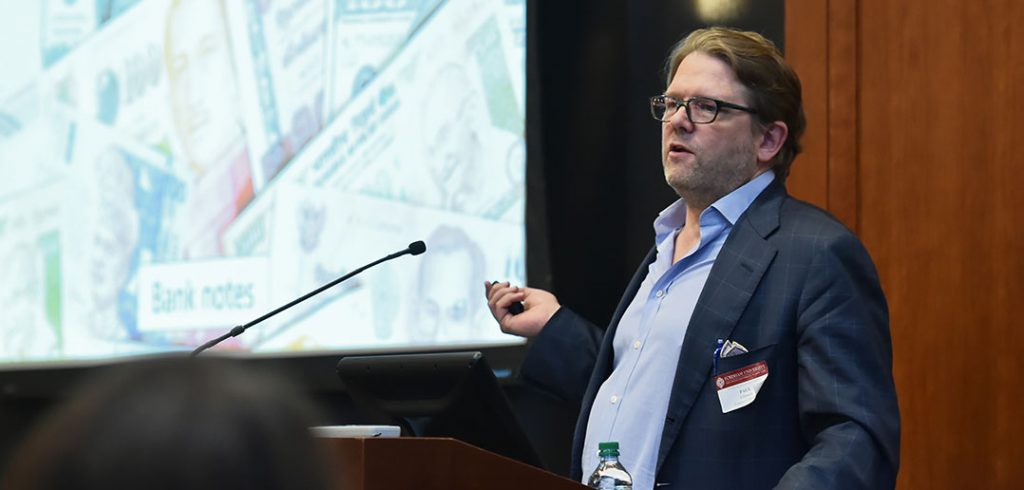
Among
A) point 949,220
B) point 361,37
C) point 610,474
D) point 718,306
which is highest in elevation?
point 361,37

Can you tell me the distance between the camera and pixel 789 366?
2.15 metres

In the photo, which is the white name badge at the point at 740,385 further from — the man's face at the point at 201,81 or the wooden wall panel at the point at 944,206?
the man's face at the point at 201,81

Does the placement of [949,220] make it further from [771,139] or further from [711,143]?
[711,143]

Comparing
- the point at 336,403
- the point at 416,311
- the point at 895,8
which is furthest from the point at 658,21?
the point at 336,403

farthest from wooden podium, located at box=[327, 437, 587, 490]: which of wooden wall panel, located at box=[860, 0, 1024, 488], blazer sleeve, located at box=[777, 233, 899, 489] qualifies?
wooden wall panel, located at box=[860, 0, 1024, 488]

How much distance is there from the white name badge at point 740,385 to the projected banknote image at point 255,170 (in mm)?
1499

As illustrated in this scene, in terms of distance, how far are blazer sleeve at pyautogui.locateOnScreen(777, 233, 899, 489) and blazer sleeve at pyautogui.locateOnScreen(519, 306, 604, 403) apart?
20.5 inches

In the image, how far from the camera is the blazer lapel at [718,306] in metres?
2.17

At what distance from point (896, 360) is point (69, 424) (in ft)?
8.69

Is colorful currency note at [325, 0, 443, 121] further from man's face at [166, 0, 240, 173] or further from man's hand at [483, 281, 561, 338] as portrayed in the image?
man's hand at [483, 281, 561, 338]

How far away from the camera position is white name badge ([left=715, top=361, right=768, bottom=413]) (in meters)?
2.12

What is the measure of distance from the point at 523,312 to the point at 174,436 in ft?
6.58

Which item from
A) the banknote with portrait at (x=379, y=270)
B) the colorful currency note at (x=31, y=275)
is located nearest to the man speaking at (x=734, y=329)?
the banknote with portrait at (x=379, y=270)

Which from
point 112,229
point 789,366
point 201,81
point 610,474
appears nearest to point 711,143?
point 789,366
